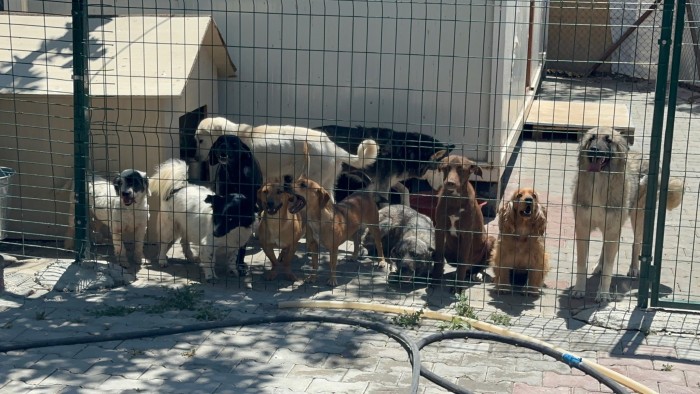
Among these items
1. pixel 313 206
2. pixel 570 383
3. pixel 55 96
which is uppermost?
pixel 55 96

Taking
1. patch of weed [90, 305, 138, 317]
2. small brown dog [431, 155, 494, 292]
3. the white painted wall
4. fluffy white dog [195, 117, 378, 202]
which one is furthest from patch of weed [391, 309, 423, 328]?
the white painted wall

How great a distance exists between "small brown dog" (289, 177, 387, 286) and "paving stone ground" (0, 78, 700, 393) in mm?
308

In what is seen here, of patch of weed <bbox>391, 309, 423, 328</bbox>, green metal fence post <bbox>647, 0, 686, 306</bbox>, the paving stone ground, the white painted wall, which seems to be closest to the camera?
the paving stone ground

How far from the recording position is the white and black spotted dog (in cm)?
755

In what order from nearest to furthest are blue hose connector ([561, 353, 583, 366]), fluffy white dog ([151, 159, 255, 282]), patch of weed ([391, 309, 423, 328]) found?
blue hose connector ([561, 353, 583, 366]) → patch of weed ([391, 309, 423, 328]) → fluffy white dog ([151, 159, 255, 282])

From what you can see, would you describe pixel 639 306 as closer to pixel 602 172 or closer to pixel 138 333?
pixel 602 172

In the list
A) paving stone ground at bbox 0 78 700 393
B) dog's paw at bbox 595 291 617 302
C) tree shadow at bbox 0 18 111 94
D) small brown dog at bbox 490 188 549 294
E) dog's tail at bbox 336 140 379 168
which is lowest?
paving stone ground at bbox 0 78 700 393

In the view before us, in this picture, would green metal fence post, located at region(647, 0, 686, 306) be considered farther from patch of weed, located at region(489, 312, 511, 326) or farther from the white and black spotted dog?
the white and black spotted dog

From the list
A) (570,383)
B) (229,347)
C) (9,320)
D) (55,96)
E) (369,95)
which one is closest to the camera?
(570,383)

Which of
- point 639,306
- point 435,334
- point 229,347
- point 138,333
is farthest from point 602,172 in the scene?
point 138,333

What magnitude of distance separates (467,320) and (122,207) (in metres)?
3.13

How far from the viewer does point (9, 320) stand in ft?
20.7

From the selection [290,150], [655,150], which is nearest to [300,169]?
[290,150]

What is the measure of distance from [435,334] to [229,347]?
132 cm
